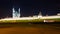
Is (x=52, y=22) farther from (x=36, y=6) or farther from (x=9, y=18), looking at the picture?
(x=9, y=18)

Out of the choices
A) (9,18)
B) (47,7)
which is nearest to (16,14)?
(9,18)

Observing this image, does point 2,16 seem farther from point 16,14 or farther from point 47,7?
point 47,7

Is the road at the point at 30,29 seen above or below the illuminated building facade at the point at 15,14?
below

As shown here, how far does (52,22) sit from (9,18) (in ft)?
0.99

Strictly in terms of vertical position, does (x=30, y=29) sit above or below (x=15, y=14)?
below

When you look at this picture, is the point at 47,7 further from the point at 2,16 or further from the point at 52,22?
the point at 2,16

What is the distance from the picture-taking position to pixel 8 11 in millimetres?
1984

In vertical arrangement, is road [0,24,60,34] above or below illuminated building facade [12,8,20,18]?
below

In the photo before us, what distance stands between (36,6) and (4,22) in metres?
0.25

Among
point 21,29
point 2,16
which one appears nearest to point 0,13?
point 2,16

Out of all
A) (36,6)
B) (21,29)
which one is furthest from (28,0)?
(21,29)

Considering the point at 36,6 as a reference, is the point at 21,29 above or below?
below

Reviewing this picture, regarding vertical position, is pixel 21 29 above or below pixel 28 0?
below

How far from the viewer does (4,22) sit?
1.96 m
